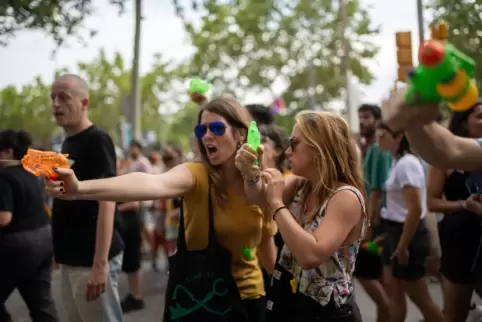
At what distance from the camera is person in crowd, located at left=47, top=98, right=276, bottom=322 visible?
7.98ft

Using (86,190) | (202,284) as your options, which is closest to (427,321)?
(202,284)

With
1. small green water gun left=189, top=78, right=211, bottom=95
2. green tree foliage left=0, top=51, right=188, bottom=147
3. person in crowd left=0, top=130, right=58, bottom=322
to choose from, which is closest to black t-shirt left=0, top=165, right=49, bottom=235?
person in crowd left=0, top=130, right=58, bottom=322

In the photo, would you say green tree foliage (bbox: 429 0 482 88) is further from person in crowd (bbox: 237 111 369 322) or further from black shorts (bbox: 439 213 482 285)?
person in crowd (bbox: 237 111 369 322)

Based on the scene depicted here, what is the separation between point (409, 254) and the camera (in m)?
4.18

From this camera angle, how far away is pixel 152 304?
261 inches

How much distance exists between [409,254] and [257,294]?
1892mm

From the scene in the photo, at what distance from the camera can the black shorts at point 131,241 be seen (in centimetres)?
655

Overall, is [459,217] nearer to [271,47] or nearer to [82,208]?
[82,208]

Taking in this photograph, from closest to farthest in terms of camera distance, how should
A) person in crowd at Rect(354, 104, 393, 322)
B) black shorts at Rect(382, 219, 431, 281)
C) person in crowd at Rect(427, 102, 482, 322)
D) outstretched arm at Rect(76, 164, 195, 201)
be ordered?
outstretched arm at Rect(76, 164, 195, 201), person in crowd at Rect(427, 102, 482, 322), black shorts at Rect(382, 219, 431, 281), person in crowd at Rect(354, 104, 393, 322)

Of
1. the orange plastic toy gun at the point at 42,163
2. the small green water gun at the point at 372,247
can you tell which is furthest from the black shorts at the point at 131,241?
the orange plastic toy gun at the point at 42,163

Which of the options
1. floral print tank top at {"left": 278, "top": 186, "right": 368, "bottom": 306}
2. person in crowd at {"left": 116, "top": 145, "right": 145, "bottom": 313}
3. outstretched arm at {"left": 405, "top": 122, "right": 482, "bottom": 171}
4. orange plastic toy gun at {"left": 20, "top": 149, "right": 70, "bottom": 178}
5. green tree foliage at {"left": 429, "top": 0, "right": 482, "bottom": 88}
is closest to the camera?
outstretched arm at {"left": 405, "top": 122, "right": 482, "bottom": 171}

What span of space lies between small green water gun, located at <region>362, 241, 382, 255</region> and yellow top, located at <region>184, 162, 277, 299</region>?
2.14 meters

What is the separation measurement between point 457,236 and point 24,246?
9.43ft

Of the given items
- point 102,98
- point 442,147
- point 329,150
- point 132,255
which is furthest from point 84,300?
point 102,98
